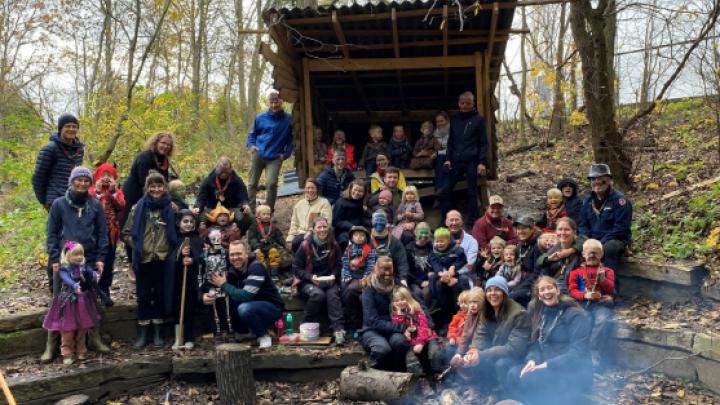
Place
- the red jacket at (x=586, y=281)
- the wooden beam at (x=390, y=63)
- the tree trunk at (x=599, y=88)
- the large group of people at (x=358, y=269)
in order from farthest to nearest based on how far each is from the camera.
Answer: the wooden beam at (x=390, y=63) → the tree trunk at (x=599, y=88) → the red jacket at (x=586, y=281) → the large group of people at (x=358, y=269)

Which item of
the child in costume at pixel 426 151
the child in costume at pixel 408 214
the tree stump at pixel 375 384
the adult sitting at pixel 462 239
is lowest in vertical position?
the tree stump at pixel 375 384

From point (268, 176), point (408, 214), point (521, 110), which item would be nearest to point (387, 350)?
point (408, 214)

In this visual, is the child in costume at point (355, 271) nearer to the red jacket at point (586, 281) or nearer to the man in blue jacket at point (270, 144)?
the red jacket at point (586, 281)

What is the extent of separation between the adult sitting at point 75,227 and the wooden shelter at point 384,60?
3145 millimetres

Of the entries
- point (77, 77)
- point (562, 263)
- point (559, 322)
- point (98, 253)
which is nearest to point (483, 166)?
point (562, 263)

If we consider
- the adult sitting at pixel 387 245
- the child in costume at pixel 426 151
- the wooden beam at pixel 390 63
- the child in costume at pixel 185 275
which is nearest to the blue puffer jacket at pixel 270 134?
the wooden beam at pixel 390 63

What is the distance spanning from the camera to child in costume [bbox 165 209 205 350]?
23.0ft

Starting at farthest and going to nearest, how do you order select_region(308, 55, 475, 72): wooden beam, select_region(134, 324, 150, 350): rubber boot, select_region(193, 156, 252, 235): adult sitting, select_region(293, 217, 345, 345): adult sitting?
1. select_region(308, 55, 475, 72): wooden beam
2. select_region(193, 156, 252, 235): adult sitting
3. select_region(293, 217, 345, 345): adult sitting
4. select_region(134, 324, 150, 350): rubber boot

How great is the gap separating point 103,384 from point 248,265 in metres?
2.02

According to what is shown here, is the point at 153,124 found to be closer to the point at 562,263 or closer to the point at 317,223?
the point at 317,223

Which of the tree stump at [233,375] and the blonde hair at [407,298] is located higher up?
the blonde hair at [407,298]

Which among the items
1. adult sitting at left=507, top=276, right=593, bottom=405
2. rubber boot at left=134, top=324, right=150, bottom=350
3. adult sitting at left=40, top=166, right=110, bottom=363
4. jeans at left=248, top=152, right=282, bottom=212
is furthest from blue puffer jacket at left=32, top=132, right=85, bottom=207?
adult sitting at left=507, top=276, right=593, bottom=405

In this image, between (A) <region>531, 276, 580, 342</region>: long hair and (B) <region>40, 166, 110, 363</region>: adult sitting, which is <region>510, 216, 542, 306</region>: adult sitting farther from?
(B) <region>40, 166, 110, 363</region>: adult sitting

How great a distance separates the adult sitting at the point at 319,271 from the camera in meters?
7.12
